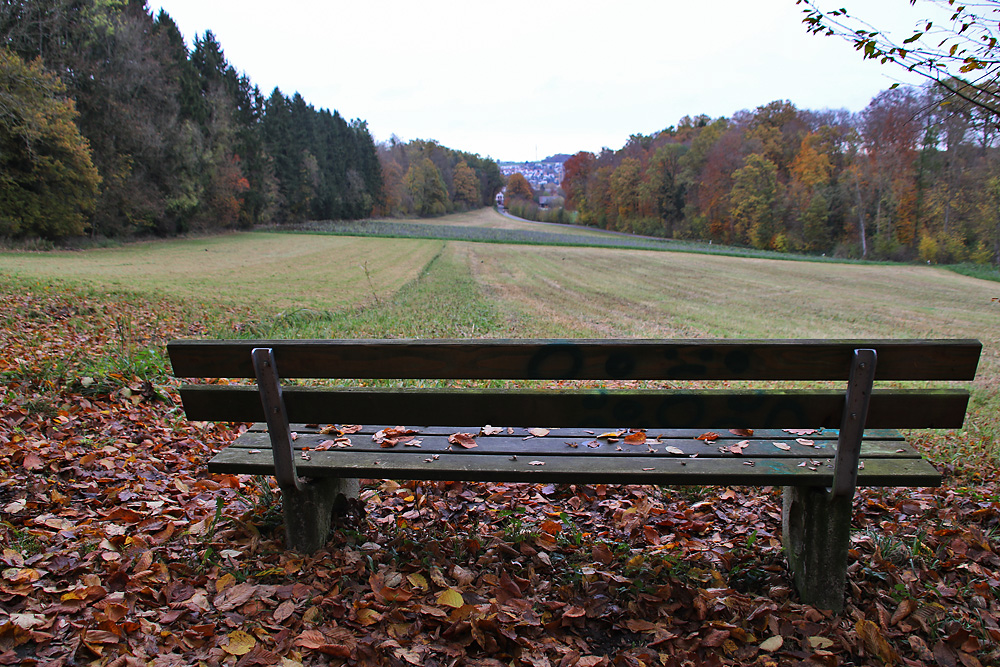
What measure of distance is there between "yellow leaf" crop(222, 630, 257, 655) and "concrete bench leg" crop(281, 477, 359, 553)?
633 mm

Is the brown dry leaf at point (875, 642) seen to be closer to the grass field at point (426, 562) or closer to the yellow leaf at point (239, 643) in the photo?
the grass field at point (426, 562)

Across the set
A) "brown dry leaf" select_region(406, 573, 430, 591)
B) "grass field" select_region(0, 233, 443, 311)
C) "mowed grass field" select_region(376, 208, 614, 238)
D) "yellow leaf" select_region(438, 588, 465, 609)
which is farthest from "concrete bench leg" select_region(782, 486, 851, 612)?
"mowed grass field" select_region(376, 208, 614, 238)

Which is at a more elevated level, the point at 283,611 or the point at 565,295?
the point at 283,611

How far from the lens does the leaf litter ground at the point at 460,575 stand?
2316 millimetres

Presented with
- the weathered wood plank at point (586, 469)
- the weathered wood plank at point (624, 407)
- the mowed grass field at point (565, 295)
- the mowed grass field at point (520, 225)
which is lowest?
the mowed grass field at point (565, 295)

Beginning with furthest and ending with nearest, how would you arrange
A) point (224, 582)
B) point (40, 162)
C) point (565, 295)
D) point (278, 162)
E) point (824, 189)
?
point (278, 162) → point (824, 189) → point (40, 162) → point (565, 295) → point (224, 582)

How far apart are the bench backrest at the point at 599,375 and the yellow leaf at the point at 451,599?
2.58ft

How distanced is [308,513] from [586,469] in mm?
1457

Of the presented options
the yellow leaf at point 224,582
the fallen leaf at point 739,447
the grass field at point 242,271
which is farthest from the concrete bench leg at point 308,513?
the grass field at point 242,271

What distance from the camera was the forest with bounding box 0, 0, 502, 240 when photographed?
26750mm

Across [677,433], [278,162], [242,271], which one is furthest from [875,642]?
[278,162]

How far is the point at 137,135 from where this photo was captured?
3559 cm

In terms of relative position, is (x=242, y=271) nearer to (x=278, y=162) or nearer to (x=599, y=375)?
(x=599, y=375)

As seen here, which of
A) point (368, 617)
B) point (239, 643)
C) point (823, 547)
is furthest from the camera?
point (823, 547)
